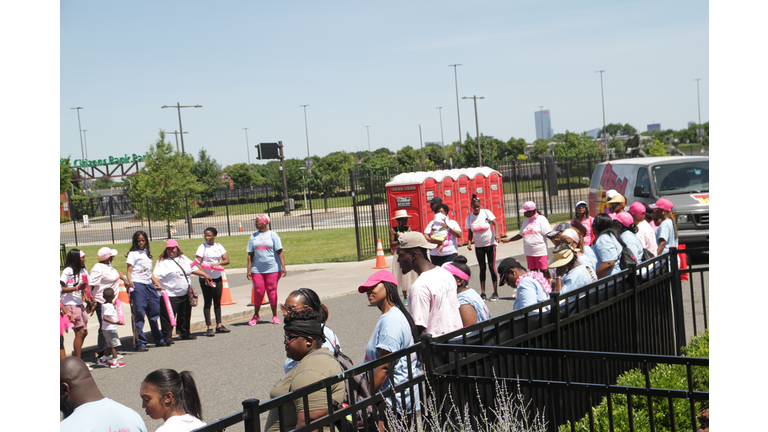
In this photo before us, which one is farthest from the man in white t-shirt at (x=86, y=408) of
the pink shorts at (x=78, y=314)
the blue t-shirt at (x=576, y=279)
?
the pink shorts at (x=78, y=314)

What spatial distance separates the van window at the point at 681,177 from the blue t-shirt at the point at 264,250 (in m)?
8.37

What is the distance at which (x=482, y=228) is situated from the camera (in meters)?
10.7

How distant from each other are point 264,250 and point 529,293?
5.36m

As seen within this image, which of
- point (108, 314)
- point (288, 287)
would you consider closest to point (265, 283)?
point (108, 314)

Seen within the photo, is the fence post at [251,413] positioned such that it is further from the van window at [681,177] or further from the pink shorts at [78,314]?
A: the van window at [681,177]

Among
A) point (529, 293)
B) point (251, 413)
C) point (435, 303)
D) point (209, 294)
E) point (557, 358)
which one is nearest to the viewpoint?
point (251, 413)

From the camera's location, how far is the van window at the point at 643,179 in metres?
Result: 13.8

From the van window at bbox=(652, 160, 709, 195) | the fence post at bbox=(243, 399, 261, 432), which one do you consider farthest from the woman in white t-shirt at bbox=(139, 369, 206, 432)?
the van window at bbox=(652, 160, 709, 195)

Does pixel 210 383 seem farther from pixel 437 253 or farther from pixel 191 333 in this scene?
pixel 437 253

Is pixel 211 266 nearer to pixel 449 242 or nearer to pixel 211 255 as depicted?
pixel 211 255

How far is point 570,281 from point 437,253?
466cm

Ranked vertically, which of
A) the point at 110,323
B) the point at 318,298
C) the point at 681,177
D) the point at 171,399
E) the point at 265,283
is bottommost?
the point at 110,323

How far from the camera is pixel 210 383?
286 inches

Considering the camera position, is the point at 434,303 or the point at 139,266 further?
the point at 139,266
